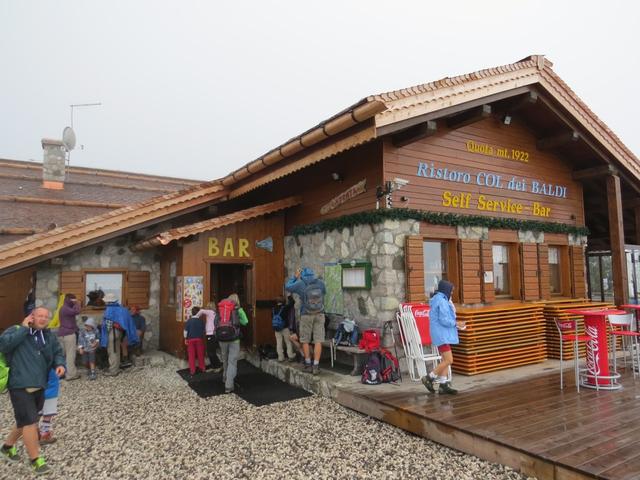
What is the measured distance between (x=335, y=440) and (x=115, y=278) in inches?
292

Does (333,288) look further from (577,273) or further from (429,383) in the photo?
(577,273)

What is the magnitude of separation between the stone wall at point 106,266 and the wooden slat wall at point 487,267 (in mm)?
7687

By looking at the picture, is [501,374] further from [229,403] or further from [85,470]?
[85,470]

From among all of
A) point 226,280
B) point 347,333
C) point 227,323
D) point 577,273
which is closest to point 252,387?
point 227,323

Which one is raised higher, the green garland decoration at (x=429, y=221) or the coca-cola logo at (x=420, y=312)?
the green garland decoration at (x=429, y=221)

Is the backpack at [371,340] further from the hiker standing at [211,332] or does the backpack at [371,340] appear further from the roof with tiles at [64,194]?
the roof with tiles at [64,194]

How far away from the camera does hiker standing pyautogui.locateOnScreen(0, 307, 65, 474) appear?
4336mm

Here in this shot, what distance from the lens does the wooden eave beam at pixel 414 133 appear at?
696 cm

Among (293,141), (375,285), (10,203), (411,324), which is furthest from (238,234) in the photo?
(10,203)

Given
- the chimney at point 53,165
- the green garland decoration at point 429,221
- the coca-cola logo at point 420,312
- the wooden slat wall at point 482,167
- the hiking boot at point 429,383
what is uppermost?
the chimney at point 53,165

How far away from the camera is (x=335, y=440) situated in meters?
4.96

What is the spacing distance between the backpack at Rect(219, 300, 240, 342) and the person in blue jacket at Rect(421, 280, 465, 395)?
332 centimetres

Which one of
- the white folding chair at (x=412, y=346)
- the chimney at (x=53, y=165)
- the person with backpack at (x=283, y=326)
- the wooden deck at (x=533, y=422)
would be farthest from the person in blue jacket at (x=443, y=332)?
the chimney at (x=53, y=165)

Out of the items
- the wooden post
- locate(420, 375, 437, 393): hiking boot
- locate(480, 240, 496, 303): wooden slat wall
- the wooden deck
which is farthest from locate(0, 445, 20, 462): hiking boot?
the wooden post
